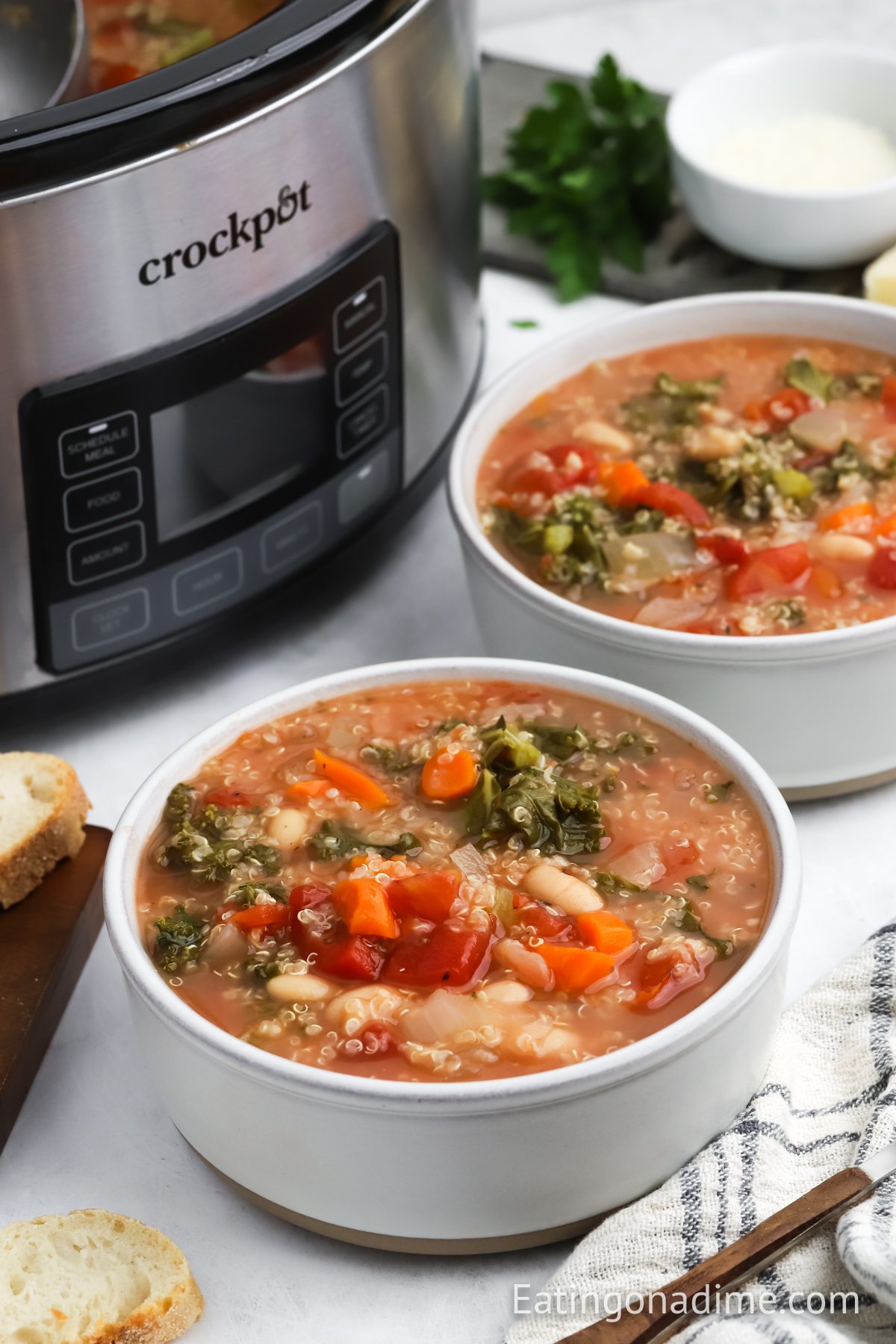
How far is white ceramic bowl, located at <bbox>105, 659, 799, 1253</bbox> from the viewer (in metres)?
1.21

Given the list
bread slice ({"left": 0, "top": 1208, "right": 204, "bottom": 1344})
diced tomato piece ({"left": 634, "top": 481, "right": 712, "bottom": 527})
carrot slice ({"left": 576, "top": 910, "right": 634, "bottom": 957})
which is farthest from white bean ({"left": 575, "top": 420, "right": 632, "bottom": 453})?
bread slice ({"left": 0, "top": 1208, "right": 204, "bottom": 1344})

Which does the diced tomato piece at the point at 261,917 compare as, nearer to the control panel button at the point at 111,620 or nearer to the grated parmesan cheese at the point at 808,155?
the control panel button at the point at 111,620

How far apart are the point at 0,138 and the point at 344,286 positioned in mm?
410

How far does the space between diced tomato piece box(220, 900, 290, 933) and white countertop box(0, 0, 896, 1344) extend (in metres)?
0.20

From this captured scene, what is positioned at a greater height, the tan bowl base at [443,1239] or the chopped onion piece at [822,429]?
the chopped onion piece at [822,429]

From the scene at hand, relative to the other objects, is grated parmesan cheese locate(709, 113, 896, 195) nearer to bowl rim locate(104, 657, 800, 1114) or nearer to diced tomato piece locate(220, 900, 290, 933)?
bowl rim locate(104, 657, 800, 1114)

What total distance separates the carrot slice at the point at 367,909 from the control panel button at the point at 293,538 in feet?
1.83

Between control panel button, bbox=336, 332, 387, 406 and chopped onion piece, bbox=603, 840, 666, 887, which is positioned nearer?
chopped onion piece, bbox=603, 840, 666, 887

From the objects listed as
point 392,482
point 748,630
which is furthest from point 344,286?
point 748,630

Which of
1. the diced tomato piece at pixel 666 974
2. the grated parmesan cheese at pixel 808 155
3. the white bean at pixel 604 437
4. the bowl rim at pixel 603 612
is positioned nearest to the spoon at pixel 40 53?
the bowl rim at pixel 603 612

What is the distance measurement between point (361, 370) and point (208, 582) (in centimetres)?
28

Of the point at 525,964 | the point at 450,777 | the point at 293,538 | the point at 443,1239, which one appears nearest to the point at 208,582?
the point at 293,538

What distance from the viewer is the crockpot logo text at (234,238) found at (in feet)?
5.18

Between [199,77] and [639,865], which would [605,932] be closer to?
[639,865]
